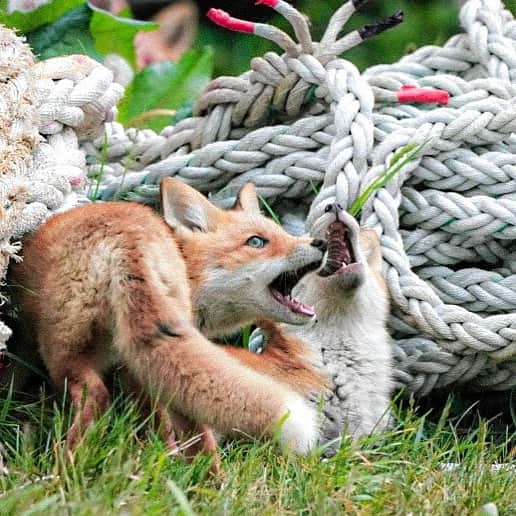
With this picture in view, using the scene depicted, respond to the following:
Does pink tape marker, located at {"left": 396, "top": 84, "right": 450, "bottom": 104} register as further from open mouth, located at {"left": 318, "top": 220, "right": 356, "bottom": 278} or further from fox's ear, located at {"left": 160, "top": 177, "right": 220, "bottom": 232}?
fox's ear, located at {"left": 160, "top": 177, "right": 220, "bottom": 232}

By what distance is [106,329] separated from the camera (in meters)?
2.87

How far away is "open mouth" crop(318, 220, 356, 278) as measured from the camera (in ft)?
11.5

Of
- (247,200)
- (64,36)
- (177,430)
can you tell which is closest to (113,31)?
(64,36)

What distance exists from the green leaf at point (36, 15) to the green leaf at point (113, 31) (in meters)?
0.28

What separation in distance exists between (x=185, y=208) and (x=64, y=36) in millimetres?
1320

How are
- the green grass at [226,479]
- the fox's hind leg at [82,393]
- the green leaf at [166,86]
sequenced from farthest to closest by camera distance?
the green leaf at [166,86], the fox's hind leg at [82,393], the green grass at [226,479]

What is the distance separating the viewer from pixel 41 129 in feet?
11.4

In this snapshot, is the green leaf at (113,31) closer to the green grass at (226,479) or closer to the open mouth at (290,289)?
the open mouth at (290,289)

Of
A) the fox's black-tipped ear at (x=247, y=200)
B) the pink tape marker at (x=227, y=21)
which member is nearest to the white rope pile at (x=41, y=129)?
the pink tape marker at (x=227, y=21)

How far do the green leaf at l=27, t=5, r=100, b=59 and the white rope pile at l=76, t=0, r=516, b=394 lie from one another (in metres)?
0.56

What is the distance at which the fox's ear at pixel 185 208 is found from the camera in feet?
11.3

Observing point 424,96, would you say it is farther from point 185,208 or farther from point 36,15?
point 36,15

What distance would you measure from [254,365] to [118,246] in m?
0.66

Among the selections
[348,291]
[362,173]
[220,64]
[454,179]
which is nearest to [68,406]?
[348,291]
